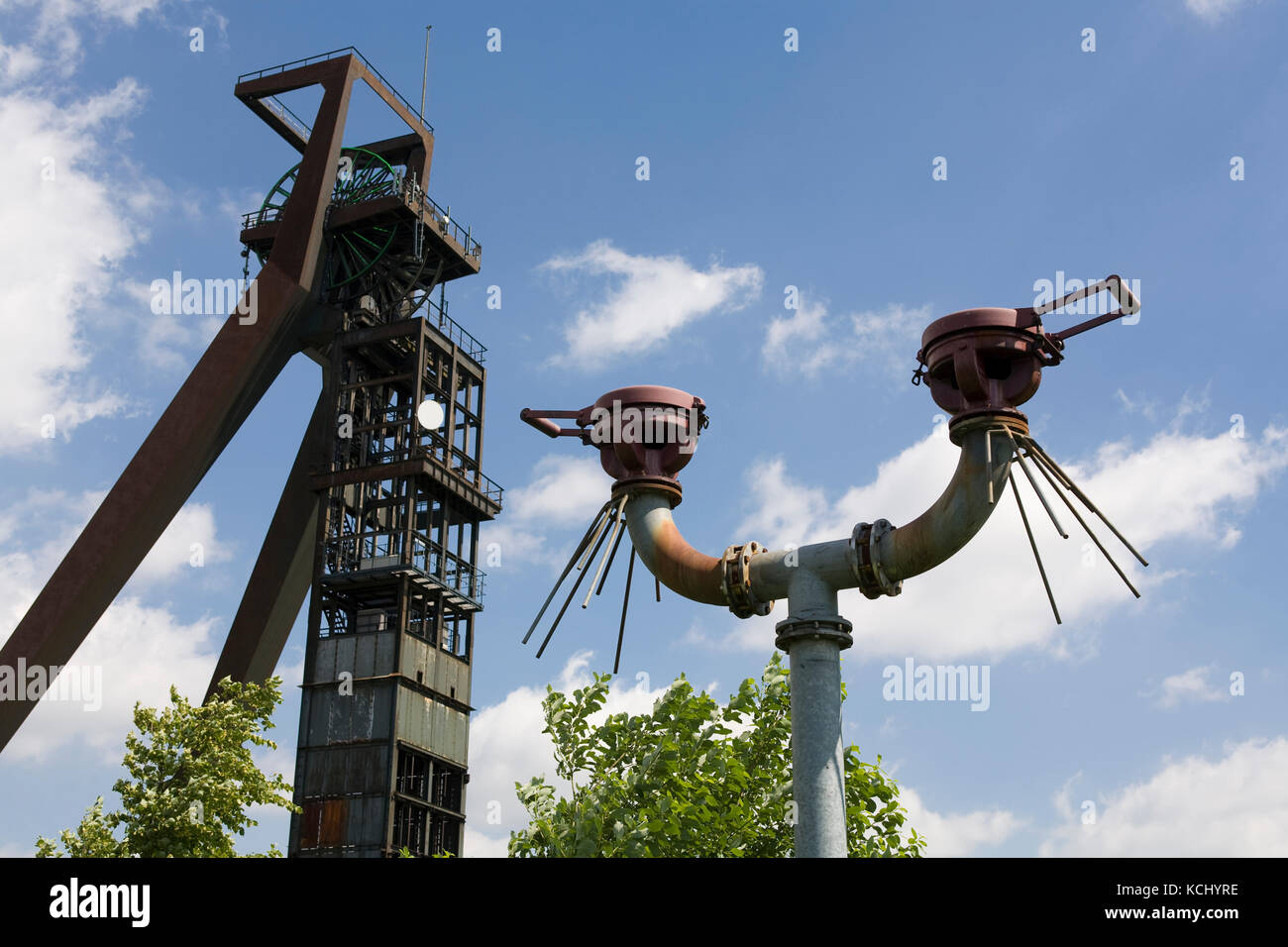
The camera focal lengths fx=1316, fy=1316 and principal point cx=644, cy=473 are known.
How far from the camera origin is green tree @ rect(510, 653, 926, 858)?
16297 mm

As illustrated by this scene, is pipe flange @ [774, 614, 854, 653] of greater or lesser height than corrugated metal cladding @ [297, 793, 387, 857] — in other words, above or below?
below

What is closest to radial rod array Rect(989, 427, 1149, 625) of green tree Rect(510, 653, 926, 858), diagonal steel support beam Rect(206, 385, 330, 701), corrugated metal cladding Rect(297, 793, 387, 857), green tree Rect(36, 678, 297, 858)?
green tree Rect(510, 653, 926, 858)

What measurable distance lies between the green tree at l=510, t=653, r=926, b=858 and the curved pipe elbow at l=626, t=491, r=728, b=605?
20.3 ft

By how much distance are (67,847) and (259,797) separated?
3897mm

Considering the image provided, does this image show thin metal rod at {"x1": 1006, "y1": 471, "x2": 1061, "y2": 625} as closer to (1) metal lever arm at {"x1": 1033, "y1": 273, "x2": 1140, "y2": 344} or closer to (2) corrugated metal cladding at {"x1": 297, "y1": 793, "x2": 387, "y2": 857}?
(1) metal lever arm at {"x1": 1033, "y1": 273, "x2": 1140, "y2": 344}

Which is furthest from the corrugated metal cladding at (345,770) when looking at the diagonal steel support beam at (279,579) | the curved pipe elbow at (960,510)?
the curved pipe elbow at (960,510)

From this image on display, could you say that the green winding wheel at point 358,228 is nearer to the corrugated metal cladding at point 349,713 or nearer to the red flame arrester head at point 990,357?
the corrugated metal cladding at point 349,713

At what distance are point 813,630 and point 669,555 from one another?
121cm

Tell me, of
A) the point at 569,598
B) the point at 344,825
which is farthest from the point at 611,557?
the point at 344,825

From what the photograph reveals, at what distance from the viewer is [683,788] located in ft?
60.4

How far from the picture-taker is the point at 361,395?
52.0m

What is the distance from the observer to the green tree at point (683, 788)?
16.3 metres

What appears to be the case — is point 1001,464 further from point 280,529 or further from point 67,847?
point 280,529

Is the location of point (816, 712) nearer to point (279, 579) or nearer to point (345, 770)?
point (345, 770)
